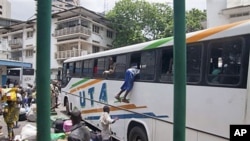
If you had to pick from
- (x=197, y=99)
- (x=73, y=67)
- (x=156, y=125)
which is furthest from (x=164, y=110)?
(x=73, y=67)

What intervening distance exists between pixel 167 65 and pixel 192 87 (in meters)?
0.97

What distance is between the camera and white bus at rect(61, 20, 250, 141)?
4.19m

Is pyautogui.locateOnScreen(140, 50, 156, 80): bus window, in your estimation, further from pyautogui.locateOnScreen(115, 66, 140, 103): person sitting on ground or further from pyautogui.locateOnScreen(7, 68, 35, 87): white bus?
pyautogui.locateOnScreen(7, 68, 35, 87): white bus

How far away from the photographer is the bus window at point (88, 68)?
10257mm

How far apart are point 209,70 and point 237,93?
2.46 ft

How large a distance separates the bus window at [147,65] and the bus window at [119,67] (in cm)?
97

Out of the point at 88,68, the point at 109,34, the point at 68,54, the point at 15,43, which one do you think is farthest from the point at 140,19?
the point at 88,68

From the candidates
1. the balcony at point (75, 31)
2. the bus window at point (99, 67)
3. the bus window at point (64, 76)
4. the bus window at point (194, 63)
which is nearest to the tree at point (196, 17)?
the balcony at point (75, 31)

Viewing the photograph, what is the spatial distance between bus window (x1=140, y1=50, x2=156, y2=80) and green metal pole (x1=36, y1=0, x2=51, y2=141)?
15.8ft

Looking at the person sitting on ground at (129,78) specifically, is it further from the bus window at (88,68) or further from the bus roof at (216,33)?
the bus window at (88,68)

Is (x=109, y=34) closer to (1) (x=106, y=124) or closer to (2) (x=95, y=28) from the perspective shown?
(2) (x=95, y=28)

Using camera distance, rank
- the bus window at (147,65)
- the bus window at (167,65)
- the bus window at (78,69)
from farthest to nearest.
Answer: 1. the bus window at (78,69)
2. the bus window at (147,65)
3. the bus window at (167,65)

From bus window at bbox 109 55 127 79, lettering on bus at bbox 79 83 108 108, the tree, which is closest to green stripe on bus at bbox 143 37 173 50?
bus window at bbox 109 55 127 79

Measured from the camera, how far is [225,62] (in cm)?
443
